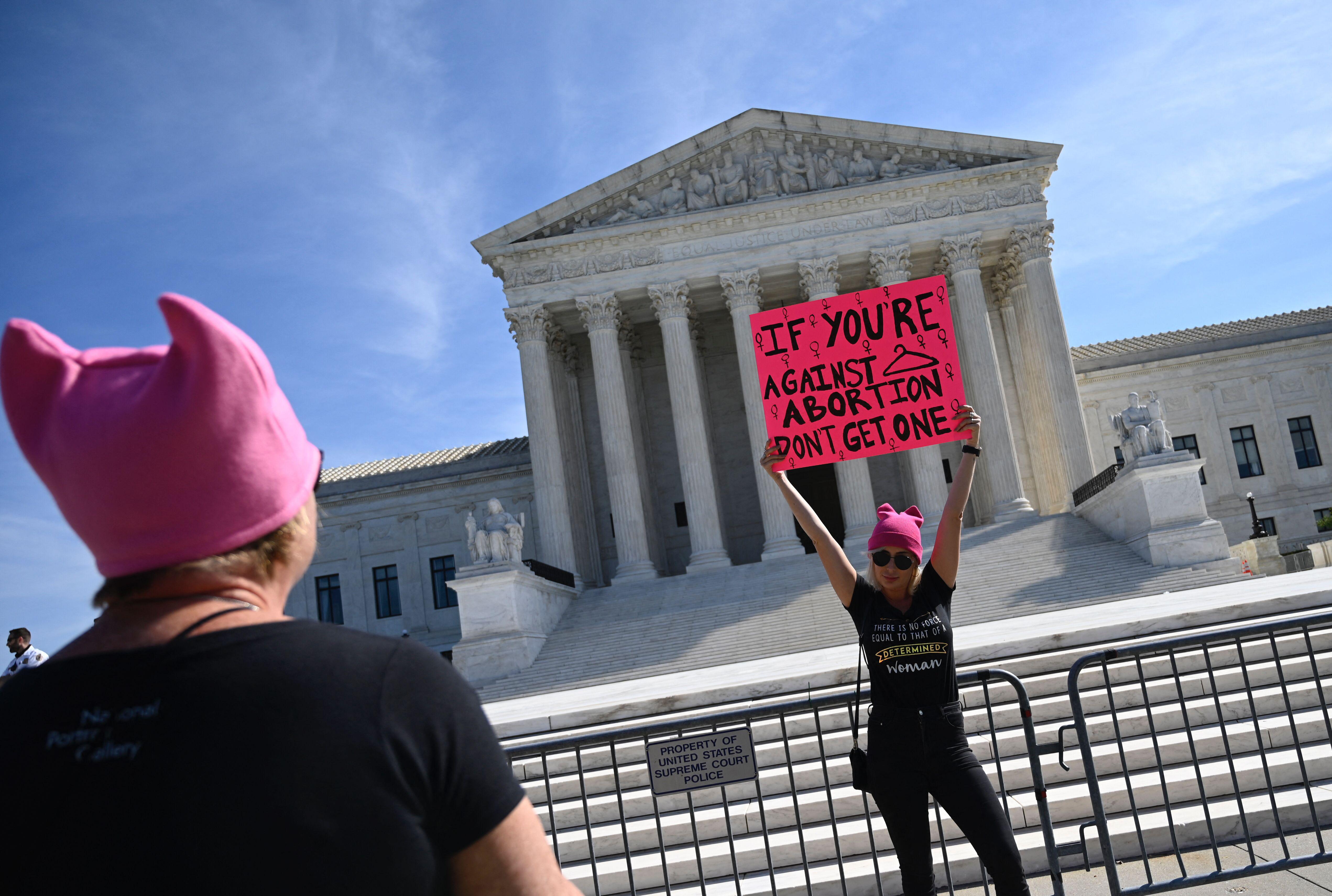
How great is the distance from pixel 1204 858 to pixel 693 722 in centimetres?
353

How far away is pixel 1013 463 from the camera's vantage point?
100ft

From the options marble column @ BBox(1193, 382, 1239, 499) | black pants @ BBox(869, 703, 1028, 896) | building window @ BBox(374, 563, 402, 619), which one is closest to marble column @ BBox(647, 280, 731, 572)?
building window @ BBox(374, 563, 402, 619)

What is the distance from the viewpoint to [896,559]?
4.58m

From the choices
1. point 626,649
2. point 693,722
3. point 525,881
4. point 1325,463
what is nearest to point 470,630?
point 626,649

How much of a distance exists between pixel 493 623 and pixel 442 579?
64.4ft

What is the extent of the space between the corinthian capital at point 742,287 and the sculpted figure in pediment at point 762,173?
8.82 feet

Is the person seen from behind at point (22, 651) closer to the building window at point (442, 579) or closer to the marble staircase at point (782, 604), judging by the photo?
the marble staircase at point (782, 604)

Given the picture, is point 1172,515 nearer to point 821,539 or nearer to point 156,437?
point 821,539

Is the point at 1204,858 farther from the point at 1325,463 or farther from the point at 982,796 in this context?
the point at 1325,463

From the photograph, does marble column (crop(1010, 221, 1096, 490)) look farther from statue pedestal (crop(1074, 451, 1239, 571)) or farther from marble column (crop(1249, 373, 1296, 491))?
marble column (crop(1249, 373, 1296, 491))

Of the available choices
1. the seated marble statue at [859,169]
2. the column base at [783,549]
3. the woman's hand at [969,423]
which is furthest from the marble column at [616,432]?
the woman's hand at [969,423]

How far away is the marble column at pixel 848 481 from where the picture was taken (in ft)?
99.1

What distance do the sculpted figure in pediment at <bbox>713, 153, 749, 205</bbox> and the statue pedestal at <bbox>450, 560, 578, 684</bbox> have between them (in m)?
15.4

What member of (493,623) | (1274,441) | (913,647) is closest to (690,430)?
(493,623)
